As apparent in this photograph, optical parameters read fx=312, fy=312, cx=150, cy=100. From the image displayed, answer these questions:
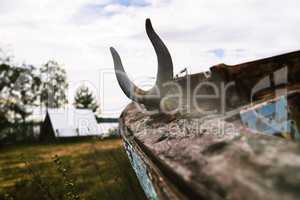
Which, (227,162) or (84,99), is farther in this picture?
(84,99)

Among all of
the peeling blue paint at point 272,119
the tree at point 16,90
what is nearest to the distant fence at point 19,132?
the tree at point 16,90

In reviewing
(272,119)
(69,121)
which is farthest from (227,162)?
(69,121)

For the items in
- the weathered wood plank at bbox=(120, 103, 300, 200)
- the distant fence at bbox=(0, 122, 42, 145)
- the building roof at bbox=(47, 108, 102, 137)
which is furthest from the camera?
the distant fence at bbox=(0, 122, 42, 145)

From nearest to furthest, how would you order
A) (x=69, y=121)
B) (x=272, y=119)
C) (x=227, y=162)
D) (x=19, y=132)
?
(x=227, y=162) → (x=272, y=119) → (x=69, y=121) → (x=19, y=132)

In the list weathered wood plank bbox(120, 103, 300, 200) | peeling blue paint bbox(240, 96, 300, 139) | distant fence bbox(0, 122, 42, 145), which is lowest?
distant fence bbox(0, 122, 42, 145)

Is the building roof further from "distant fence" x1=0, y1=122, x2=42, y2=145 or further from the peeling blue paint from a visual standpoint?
the peeling blue paint

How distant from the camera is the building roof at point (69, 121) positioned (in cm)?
2956

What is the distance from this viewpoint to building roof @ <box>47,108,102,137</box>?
29.6m

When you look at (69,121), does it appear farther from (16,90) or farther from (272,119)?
(272,119)

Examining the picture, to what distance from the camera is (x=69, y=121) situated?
31.2 metres

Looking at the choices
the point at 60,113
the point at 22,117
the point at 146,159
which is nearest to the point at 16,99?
the point at 22,117

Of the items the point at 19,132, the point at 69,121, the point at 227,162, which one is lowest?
the point at 19,132

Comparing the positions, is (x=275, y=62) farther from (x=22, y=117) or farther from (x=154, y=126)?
(x=22, y=117)

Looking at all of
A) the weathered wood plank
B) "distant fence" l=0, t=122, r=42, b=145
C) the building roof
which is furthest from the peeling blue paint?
"distant fence" l=0, t=122, r=42, b=145
